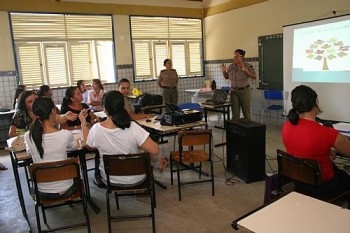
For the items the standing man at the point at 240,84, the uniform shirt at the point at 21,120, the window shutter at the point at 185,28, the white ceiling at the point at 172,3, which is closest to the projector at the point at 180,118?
the uniform shirt at the point at 21,120

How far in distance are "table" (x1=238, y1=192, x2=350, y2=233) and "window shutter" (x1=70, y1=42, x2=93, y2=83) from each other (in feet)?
20.5

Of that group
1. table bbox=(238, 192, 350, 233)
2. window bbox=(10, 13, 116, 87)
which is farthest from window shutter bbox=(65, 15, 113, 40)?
table bbox=(238, 192, 350, 233)

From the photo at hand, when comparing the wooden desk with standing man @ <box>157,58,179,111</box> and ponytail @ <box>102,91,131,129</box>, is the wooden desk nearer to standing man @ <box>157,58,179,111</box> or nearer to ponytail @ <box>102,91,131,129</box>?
ponytail @ <box>102,91,131,129</box>

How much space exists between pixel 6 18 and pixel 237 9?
5.14 meters

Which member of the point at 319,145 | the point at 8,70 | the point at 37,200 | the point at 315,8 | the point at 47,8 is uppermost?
the point at 47,8

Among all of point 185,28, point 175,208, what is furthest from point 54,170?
point 185,28

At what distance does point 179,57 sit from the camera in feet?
27.3

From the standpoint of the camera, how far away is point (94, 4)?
691 centimetres

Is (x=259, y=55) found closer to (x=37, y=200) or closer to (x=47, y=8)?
(x=47, y=8)

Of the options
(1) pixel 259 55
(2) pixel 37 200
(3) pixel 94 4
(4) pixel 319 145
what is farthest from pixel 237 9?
(2) pixel 37 200

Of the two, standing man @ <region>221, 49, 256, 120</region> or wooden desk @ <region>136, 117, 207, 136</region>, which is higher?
standing man @ <region>221, 49, 256, 120</region>

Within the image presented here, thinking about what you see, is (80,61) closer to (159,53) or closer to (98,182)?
(159,53)

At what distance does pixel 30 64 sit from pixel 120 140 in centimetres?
485

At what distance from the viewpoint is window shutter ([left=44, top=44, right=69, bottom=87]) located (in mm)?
6637
